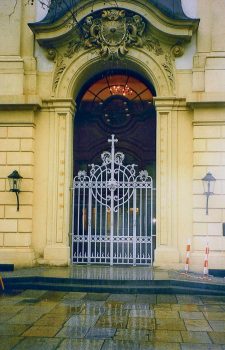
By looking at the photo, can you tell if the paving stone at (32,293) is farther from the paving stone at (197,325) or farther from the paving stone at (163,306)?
the paving stone at (197,325)

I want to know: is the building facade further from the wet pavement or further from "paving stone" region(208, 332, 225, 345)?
"paving stone" region(208, 332, 225, 345)

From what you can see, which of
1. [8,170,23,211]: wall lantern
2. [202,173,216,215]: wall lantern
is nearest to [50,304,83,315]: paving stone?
[8,170,23,211]: wall lantern

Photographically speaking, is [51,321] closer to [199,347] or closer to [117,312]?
[117,312]

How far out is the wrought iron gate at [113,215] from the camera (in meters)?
13.8

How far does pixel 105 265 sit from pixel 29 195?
292 cm

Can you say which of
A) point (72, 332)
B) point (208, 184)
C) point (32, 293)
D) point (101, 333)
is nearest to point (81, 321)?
point (72, 332)

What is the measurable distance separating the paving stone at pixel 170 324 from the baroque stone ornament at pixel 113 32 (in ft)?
27.7

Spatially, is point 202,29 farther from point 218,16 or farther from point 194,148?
point 194,148

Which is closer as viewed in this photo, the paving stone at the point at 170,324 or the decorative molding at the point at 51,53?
the paving stone at the point at 170,324

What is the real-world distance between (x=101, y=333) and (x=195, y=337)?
1.32 meters

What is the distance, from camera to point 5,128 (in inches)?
540

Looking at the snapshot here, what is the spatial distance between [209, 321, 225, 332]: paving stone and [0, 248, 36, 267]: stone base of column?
6685 millimetres

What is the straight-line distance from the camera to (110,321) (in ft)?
25.2

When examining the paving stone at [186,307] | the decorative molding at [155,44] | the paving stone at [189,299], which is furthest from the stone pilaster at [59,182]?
the paving stone at [186,307]
